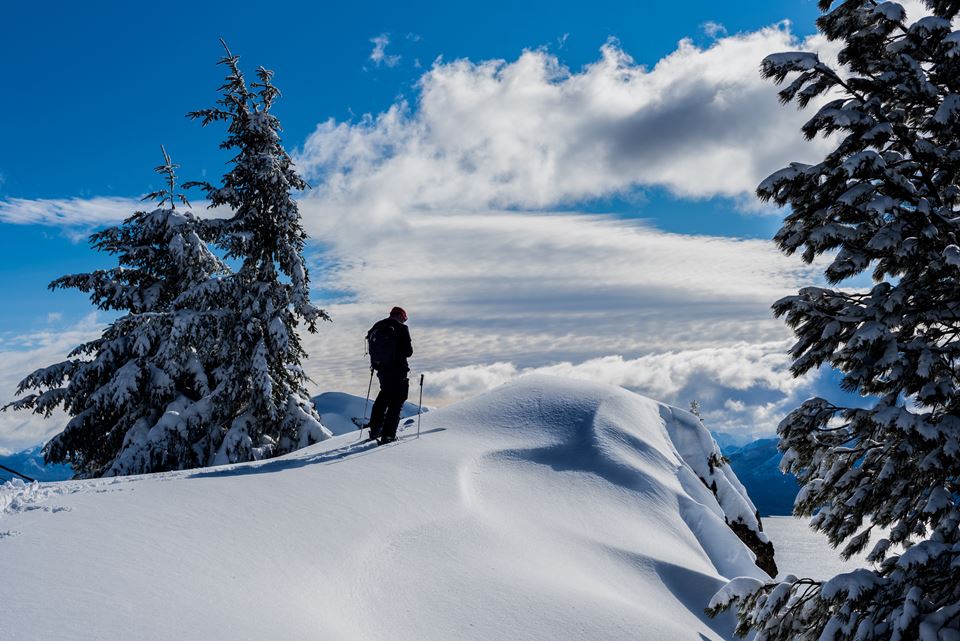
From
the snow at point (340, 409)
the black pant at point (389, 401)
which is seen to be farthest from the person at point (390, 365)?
the snow at point (340, 409)

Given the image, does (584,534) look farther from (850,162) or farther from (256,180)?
(256,180)

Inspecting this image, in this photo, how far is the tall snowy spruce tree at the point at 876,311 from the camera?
5.06 metres

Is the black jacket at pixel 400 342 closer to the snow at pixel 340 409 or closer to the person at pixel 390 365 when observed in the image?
the person at pixel 390 365

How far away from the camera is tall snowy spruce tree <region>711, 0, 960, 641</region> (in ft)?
16.6

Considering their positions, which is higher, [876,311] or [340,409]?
[876,311]

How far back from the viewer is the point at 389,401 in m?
10.8

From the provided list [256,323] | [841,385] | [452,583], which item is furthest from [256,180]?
[841,385]

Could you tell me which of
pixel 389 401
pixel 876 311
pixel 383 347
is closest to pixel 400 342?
pixel 383 347

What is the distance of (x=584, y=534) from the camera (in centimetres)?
750

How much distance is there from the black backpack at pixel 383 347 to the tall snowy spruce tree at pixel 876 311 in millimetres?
6533

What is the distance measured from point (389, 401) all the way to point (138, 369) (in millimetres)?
8813

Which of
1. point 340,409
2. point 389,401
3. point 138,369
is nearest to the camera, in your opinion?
point 389,401

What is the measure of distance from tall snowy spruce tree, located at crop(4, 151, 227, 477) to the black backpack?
297 inches

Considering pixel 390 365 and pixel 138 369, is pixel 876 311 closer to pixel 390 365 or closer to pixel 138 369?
pixel 390 365
